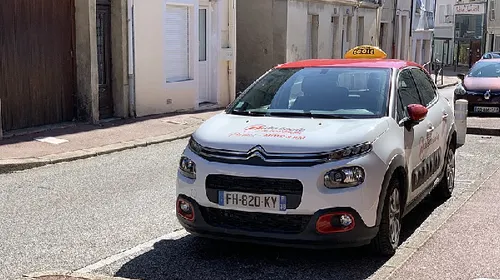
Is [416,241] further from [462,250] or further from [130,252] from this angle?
[130,252]

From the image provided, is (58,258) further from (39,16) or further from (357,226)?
(39,16)

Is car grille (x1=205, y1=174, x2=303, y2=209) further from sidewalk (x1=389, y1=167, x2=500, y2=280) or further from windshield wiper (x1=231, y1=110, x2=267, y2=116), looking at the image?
windshield wiper (x1=231, y1=110, x2=267, y2=116)

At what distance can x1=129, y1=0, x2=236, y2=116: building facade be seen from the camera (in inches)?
581

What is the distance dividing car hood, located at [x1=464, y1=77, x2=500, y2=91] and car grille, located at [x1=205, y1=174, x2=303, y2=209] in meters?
13.5

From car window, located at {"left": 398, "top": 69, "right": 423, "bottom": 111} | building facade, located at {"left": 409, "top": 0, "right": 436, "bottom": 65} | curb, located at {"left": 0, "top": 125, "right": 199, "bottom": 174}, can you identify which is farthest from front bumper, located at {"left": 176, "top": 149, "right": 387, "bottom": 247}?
building facade, located at {"left": 409, "top": 0, "right": 436, "bottom": 65}

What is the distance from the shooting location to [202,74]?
17453 mm

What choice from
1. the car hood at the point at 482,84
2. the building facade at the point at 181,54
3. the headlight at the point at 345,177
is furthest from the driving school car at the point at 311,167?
the car hood at the point at 482,84

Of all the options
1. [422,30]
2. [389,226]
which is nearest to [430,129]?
[389,226]

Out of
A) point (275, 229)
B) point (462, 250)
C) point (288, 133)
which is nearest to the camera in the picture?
point (275, 229)

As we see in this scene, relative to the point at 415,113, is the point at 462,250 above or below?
below

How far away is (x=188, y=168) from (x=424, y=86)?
3139 millimetres

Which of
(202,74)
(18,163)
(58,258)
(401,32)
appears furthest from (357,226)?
(401,32)

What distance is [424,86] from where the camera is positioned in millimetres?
7418

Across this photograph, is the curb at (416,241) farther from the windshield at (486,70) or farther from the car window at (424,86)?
the windshield at (486,70)
